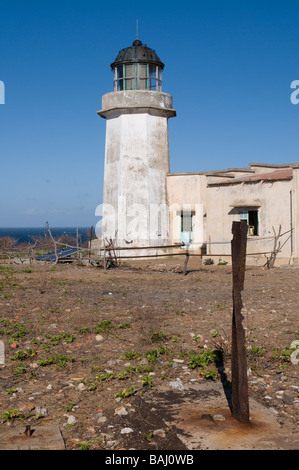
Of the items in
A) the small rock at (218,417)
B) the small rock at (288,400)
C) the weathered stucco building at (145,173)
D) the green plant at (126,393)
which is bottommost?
the small rock at (218,417)

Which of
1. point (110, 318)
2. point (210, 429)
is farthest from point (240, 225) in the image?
point (110, 318)

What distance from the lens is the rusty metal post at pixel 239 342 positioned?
4973 mm

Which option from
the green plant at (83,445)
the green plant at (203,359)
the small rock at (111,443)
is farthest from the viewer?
the green plant at (203,359)

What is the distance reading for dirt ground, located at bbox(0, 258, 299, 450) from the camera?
521 cm

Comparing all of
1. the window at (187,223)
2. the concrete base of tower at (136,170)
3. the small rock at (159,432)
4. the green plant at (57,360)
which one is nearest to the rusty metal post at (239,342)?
the small rock at (159,432)

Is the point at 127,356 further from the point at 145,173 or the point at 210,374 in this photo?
the point at 145,173

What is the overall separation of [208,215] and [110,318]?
42.0 feet

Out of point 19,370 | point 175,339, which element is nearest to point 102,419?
point 19,370

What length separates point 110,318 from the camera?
954 cm

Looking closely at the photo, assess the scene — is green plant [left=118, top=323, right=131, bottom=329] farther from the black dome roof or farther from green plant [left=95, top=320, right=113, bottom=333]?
the black dome roof

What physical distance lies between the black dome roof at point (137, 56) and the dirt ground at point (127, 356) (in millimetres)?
14832

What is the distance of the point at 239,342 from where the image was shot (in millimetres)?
5035

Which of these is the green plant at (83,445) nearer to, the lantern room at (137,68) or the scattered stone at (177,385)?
the scattered stone at (177,385)
